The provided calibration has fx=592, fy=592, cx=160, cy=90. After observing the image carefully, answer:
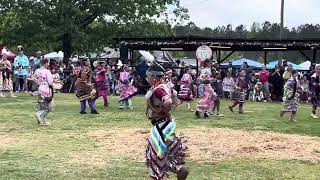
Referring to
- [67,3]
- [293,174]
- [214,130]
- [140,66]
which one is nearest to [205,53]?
[140,66]

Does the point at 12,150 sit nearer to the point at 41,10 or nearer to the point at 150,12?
the point at 41,10

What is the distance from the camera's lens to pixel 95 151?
37.7 ft

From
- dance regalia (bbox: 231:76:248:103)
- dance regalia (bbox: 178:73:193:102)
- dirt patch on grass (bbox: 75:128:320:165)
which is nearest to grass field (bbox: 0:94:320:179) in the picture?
dirt patch on grass (bbox: 75:128:320:165)

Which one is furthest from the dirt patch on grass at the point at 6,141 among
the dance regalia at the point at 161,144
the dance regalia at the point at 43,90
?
the dance regalia at the point at 161,144

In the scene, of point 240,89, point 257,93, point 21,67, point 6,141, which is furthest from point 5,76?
point 257,93

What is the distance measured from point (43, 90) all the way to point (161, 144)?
7.83 meters

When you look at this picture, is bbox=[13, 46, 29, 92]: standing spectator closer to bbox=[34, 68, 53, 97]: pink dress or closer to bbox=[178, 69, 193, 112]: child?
bbox=[178, 69, 193, 112]: child

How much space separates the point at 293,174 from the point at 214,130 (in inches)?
191

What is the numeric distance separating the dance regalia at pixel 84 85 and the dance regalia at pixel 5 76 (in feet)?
21.4

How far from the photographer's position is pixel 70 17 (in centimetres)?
3588

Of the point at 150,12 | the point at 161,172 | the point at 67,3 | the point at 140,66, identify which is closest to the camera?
the point at 161,172

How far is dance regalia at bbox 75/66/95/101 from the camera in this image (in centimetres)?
1798

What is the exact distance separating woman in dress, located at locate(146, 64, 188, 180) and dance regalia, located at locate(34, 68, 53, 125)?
7.56 m

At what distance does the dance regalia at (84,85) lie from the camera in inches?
708
